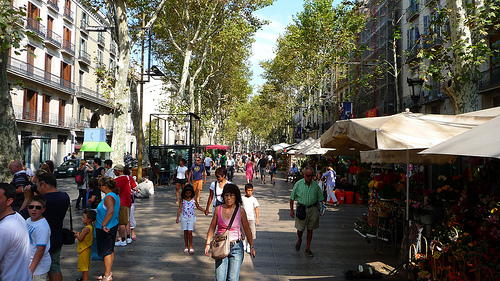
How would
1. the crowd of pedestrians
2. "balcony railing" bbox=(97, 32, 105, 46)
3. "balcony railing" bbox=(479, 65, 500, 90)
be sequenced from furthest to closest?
1. "balcony railing" bbox=(97, 32, 105, 46)
2. "balcony railing" bbox=(479, 65, 500, 90)
3. the crowd of pedestrians

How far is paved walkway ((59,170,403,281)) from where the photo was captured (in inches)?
233

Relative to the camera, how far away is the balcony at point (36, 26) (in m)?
29.1

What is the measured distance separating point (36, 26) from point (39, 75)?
3.92 meters

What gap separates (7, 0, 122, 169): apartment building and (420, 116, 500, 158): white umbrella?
2618cm

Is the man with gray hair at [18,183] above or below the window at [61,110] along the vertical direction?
below

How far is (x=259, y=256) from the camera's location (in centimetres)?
701

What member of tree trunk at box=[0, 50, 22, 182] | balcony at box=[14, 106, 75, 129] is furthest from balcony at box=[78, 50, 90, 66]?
tree trunk at box=[0, 50, 22, 182]

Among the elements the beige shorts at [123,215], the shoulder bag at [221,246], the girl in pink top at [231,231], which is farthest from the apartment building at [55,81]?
the shoulder bag at [221,246]

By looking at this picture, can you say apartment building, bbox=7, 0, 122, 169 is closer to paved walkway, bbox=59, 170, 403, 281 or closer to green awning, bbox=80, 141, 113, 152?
green awning, bbox=80, 141, 113, 152

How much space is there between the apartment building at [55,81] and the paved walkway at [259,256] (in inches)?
837

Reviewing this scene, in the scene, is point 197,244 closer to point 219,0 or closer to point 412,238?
point 412,238

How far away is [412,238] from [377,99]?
27.3 metres

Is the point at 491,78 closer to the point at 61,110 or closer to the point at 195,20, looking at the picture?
the point at 195,20

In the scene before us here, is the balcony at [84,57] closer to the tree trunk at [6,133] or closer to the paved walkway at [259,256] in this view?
the tree trunk at [6,133]
